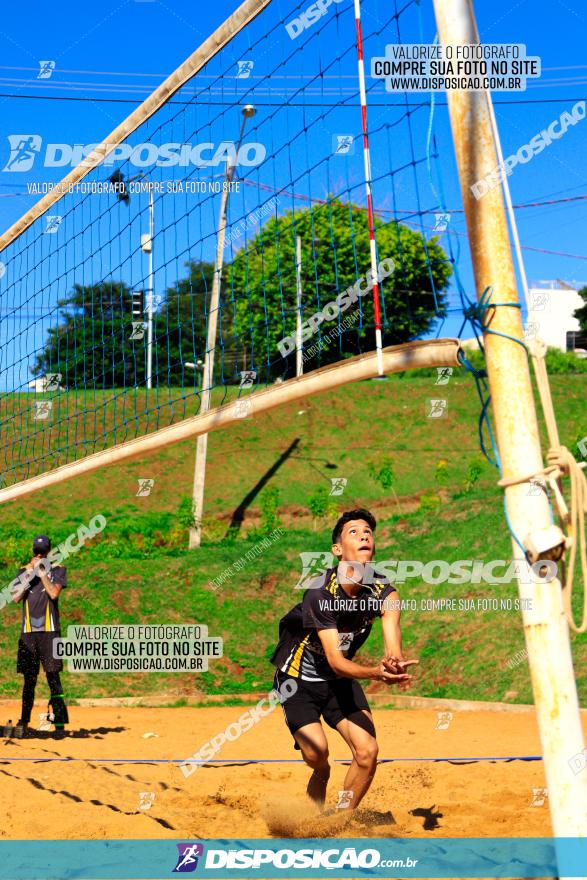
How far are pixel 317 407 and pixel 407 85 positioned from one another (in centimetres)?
2514

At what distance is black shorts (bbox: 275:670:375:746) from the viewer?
203 inches

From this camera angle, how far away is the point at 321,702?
523 centimetres

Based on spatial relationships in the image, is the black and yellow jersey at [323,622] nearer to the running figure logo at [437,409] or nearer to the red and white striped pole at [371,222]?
the red and white striped pole at [371,222]

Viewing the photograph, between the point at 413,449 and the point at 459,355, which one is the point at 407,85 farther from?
the point at 413,449

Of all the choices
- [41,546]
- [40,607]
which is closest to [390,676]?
[41,546]

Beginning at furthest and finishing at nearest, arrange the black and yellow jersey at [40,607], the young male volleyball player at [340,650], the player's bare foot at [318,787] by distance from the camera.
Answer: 1. the black and yellow jersey at [40,607]
2. the player's bare foot at [318,787]
3. the young male volleyball player at [340,650]

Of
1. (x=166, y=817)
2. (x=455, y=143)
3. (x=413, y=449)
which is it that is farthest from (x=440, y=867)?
(x=413, y=449)

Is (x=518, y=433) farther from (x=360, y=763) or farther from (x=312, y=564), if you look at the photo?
(x=312, y=564)

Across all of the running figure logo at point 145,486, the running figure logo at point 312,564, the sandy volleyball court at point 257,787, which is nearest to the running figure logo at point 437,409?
the running figure logo at point 145,486

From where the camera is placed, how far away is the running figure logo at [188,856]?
4469 millimetres

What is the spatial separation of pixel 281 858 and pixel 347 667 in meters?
0.97

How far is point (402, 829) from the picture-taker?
5.12 m

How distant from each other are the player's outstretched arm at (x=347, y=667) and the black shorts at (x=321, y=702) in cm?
33

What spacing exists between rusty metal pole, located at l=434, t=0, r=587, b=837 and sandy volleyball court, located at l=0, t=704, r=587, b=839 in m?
1.83
